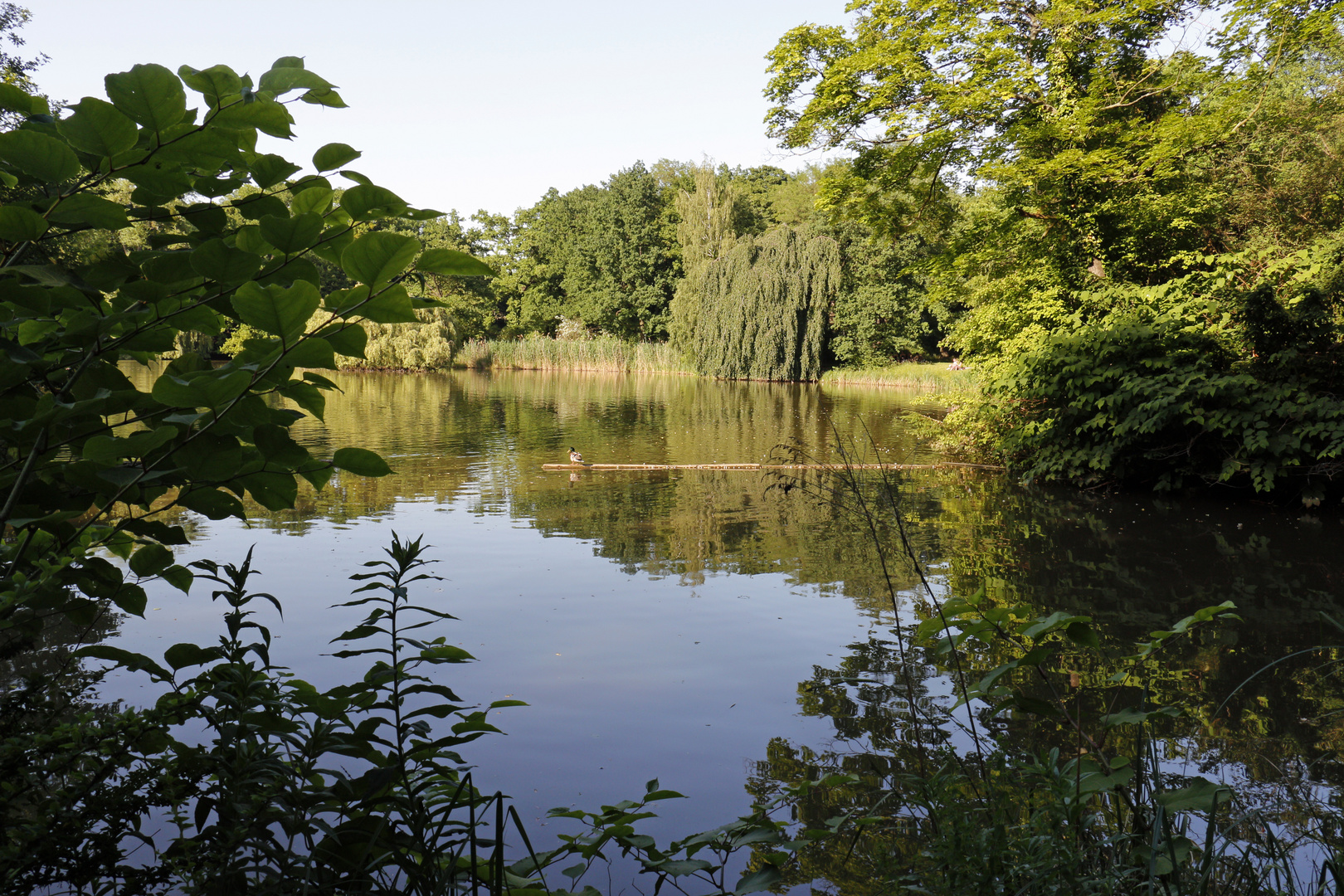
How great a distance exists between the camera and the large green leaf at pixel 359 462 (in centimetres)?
118

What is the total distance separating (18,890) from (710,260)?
38.1 m

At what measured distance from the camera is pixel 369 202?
1.08m

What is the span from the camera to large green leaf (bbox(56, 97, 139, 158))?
0.97 metres

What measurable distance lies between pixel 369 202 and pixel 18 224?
1.31ft

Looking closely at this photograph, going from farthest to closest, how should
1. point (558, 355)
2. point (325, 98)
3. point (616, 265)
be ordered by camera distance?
point (616, 265) → point (558, 355) → point (325, 98)

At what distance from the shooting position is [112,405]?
1.15 meters

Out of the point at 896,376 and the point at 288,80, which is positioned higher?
the point at 288,80

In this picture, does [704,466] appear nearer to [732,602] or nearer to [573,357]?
[732,602]

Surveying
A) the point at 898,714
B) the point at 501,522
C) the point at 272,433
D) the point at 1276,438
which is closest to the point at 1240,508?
the point at 1276,438

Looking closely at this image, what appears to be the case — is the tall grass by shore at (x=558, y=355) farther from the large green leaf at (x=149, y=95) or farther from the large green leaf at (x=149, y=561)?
the large green leaf at (x=149, y=95)

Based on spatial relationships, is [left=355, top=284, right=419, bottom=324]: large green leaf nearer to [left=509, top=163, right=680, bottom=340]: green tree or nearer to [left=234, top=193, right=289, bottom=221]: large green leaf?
[left=234, top=193, right=289, bottom=221]: large green leaf

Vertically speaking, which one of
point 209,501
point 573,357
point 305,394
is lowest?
point 573,357

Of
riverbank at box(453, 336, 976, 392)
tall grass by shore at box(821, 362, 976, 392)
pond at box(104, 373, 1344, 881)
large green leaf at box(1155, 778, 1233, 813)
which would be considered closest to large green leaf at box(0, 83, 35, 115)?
large green leaf at box(1155, 778, 1233, 813)

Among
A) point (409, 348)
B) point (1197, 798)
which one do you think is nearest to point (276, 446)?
point (1197, 798)
